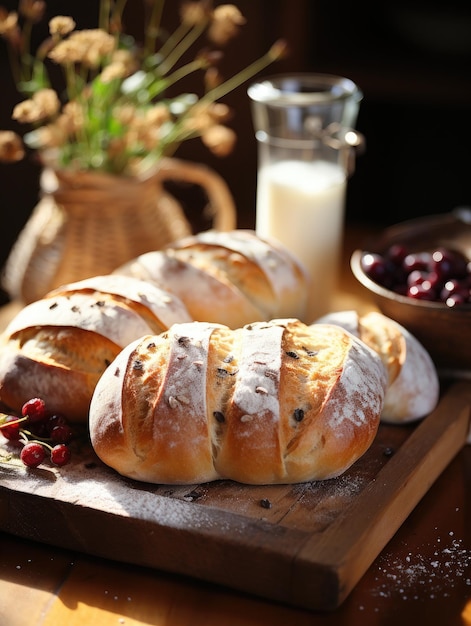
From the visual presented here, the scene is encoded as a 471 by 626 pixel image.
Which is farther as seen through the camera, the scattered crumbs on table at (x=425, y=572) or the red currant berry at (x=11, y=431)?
the red currant berry at (x=11, y=431)

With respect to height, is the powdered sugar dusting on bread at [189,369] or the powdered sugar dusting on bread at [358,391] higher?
the powdered sugar dusting on bread at [189,369]

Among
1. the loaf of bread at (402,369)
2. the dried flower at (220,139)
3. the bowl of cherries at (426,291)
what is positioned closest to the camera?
the loaf of bread at (402,369)

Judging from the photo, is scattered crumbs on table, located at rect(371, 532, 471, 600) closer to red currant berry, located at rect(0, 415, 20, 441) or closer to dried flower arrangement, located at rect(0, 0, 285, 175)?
red currant berry, located at rect(0, 415, 20, 441)

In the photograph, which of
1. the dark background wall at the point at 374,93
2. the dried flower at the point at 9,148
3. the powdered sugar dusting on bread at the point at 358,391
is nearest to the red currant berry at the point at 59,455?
the powdered sugar dusting on bread at the point at 358,391

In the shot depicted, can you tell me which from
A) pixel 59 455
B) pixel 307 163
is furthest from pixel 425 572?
pixel 307 163

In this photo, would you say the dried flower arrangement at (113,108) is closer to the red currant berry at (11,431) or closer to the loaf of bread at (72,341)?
the loaf of bread at (72,341)

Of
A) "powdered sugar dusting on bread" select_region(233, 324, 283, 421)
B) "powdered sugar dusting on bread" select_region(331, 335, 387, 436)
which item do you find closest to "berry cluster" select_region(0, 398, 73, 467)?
"powdered sugar dusting on bread" select_region(233, 324, 283, 421)

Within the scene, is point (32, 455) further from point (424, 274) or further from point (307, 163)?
point (307, 163)
